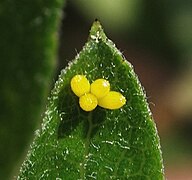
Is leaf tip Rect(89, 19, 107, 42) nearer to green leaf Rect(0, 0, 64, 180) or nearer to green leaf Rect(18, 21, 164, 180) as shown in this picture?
green leaf Rect(18, 21, 164, 180)

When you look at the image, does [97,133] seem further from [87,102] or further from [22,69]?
[22,69]

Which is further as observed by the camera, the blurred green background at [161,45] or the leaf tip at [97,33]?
the blurred green background at [161,45]

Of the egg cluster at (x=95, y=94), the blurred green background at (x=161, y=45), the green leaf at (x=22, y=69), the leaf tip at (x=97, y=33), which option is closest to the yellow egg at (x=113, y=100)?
the egg cluster at (x=95, y=94)

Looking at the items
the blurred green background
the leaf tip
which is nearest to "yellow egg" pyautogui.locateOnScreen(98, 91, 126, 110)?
the leaf tip

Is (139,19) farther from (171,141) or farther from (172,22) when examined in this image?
(171,141)

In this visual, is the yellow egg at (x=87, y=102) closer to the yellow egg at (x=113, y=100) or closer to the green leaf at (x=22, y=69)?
the yellow egg at (x=113, y=100)

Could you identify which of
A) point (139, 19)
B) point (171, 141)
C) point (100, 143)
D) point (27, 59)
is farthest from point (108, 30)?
point (100, 143)
